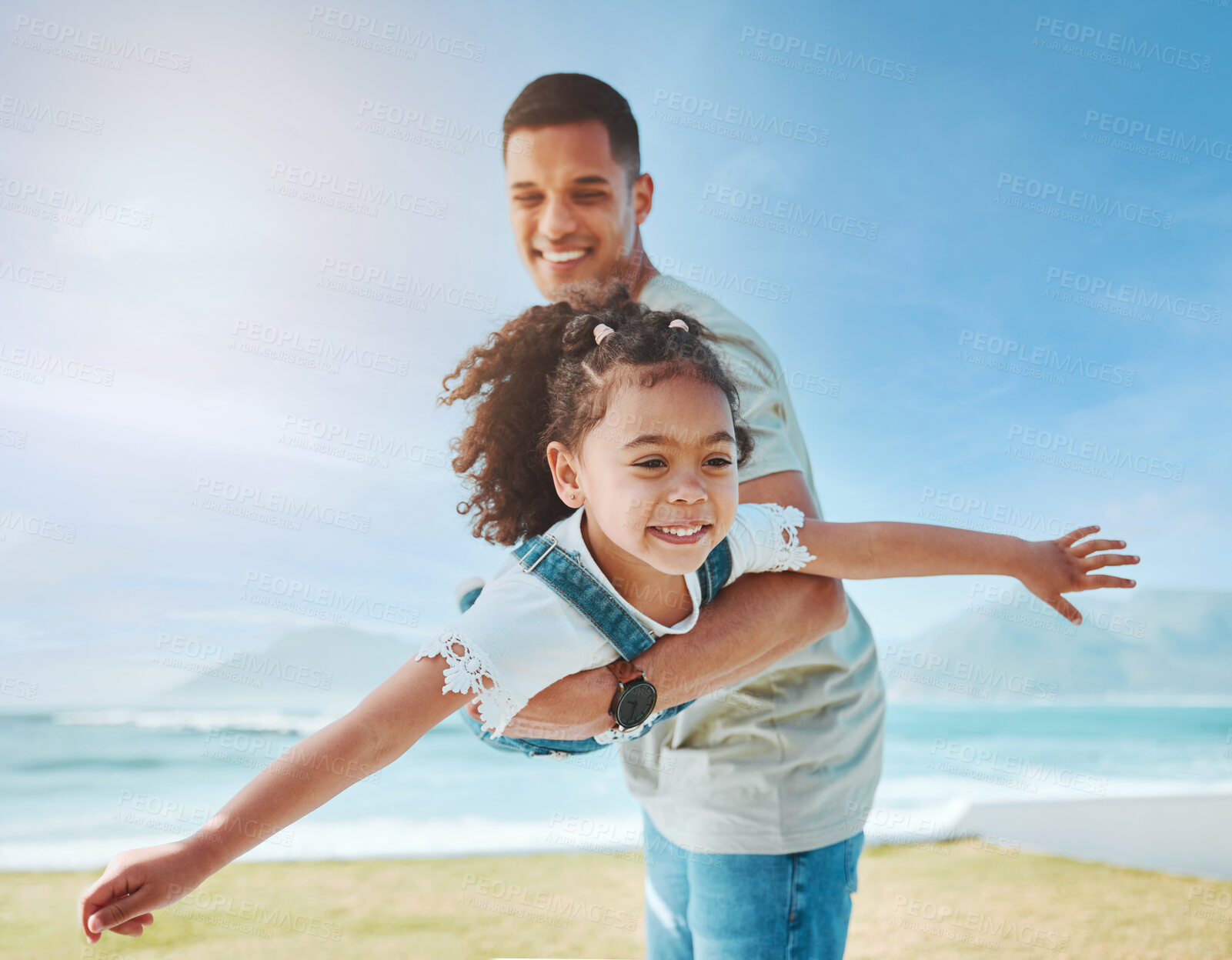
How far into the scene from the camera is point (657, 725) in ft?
4.45

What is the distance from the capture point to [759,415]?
1274 mm

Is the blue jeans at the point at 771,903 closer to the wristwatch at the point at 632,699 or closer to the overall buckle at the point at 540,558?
the wristwatch at the point at 632,699

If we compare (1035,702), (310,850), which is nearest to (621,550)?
(310,850)

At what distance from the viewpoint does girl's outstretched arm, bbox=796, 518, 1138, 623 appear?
1.22 m

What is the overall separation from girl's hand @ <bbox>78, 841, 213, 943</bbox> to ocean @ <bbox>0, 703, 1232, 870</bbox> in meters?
5.14

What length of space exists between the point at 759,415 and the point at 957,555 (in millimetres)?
360

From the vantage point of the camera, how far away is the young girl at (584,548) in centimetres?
85

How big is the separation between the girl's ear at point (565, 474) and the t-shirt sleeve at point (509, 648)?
175 mm

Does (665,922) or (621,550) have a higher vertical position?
(621,550)

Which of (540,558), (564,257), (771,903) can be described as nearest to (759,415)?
(540,558)

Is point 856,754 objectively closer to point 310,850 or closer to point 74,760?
point 310,850

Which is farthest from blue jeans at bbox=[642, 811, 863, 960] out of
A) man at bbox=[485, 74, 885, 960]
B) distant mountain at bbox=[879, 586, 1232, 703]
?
distant mountain at bbox=[879, 586, 1232, 703]

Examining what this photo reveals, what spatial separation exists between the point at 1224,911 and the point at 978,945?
47.1 inches

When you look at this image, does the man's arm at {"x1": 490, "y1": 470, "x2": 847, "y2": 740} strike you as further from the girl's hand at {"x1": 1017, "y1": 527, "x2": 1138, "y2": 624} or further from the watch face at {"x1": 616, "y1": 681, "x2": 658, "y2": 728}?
the girl's hand at {"x1": 1017, "y1": 527, "x2": 1138, "y2": 624}
